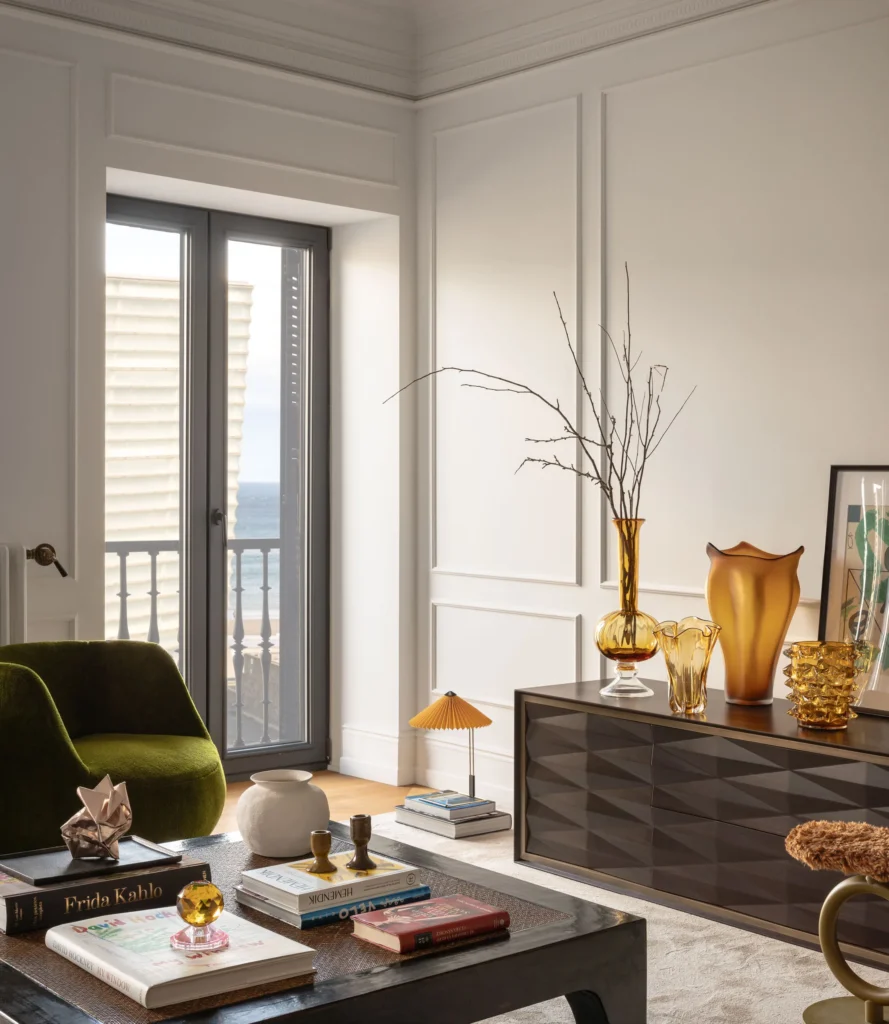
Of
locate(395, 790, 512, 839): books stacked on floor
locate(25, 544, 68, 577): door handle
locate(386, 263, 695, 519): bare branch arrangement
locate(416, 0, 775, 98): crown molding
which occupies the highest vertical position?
locate(416, 0, 775, 98): crown molding

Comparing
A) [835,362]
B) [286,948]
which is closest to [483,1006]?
[286,948]

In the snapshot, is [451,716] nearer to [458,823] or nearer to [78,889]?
[458,823]

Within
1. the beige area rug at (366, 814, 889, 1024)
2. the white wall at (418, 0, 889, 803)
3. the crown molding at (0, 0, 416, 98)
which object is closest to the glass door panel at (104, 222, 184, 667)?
the crown molding at (0, 0, 416, 98)

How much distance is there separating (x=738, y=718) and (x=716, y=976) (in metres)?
0.71

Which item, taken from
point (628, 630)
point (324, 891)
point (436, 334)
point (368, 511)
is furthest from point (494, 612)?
point (324, 891)

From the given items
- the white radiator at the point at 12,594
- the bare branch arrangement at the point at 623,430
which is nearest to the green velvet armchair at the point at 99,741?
the white radiator at the point at 12,594

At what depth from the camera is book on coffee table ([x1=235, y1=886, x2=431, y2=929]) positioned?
198 centimetres

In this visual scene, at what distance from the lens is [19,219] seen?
12.7ft

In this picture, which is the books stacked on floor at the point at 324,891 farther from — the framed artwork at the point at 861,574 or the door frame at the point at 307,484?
the door frame at the point at 307,484

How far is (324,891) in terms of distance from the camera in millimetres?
2016

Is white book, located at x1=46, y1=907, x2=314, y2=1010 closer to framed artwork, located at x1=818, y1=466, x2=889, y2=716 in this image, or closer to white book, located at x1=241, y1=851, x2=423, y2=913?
white book, located at x1=241, y1=851, x2=423, y2=913

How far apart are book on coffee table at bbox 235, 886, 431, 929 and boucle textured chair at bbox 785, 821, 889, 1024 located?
656 millimetres

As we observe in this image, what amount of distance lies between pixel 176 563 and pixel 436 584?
3.25ft

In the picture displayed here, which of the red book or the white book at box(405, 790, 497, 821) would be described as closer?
the red book
